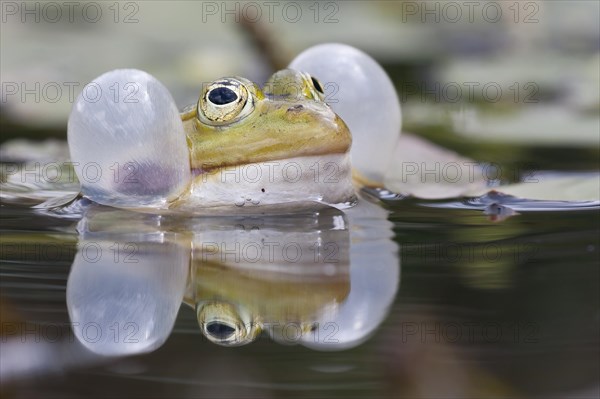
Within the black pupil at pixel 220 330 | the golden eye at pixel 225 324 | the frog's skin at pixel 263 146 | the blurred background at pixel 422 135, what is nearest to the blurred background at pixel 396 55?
the blurred background at pixel 422 135

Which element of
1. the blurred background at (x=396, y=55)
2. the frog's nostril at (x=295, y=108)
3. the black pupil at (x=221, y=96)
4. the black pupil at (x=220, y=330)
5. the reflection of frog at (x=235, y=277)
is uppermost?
the black pupil at (x=221, y=96)

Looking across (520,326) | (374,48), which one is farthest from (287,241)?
(374,48)

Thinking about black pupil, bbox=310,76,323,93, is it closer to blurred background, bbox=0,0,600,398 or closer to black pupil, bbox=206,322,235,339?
blurred background, bbox=0,0,600,398

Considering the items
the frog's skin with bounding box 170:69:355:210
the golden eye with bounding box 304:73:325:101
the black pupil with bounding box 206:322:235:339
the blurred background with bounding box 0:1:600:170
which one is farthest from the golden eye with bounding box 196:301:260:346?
the blurred background with bounding box 0:1:600:170

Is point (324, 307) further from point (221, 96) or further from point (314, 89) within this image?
point (314, 89)

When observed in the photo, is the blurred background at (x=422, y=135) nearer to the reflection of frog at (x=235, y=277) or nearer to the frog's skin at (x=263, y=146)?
the reflection of frog at (x=235, y=277)

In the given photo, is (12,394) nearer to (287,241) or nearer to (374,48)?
(287,241)

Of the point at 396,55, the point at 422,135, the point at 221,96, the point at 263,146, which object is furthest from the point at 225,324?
the point at 396,55
